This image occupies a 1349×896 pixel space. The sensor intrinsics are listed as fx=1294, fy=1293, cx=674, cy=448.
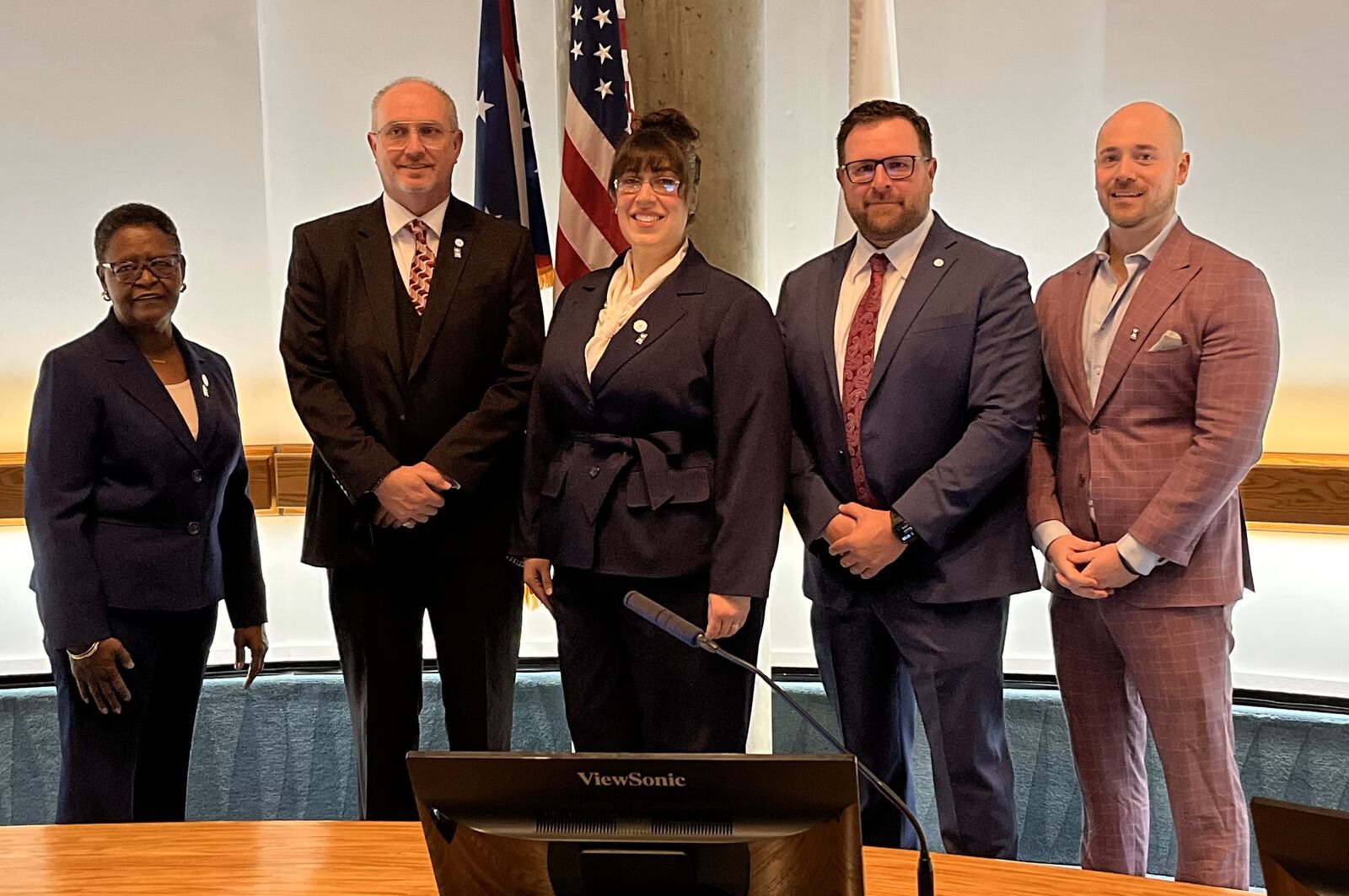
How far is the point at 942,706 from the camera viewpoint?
97.7 inches

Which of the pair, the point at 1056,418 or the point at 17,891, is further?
the point at 1056,418

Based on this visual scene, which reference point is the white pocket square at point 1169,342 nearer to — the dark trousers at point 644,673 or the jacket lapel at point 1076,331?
the jacket lapel at point 1076,331

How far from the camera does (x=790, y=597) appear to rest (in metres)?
4.41

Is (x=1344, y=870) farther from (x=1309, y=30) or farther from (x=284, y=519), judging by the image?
(x=284, y=519)

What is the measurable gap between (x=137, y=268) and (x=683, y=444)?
3.89 ft

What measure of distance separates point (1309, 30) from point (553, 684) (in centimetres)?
305

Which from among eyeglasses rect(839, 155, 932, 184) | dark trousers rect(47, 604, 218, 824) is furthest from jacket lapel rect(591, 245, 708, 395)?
dark trousers rect(47, 604, 218, 824)

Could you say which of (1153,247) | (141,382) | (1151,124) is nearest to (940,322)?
(1153,247)

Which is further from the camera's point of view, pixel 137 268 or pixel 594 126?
pixel 594 126

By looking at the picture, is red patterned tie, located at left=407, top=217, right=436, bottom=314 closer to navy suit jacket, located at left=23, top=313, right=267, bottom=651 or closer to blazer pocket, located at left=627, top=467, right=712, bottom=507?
navy suit jacket, located at left=23, top=313, right=267, bottom=651

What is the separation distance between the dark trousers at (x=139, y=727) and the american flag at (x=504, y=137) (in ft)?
4.37

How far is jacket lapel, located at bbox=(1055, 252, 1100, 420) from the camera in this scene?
246 centimetres

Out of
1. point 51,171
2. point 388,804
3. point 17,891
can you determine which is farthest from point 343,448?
point 51,171

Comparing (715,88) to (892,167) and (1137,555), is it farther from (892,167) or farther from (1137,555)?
(1137,555)
